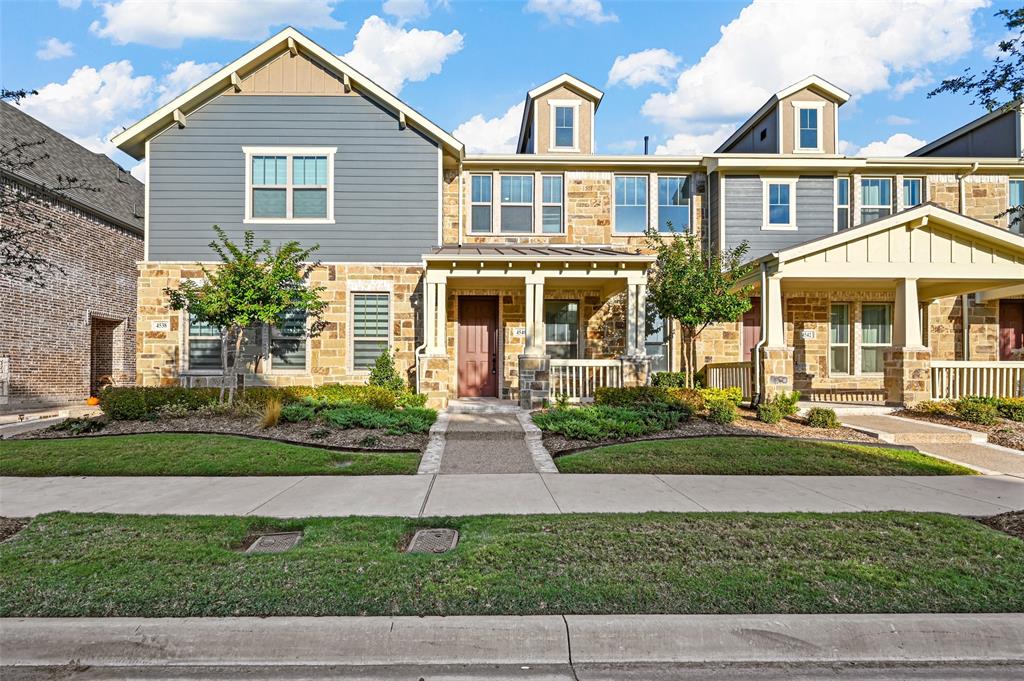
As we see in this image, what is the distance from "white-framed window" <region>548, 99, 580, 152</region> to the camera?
1542 cm

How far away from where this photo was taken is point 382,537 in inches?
177

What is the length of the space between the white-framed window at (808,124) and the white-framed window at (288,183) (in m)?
12.3

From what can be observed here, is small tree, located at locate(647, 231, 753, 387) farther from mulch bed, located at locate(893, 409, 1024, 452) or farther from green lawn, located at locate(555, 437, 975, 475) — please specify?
green lawn, located at locate(555, 437, 975, 475)

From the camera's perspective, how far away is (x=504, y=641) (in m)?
3.15

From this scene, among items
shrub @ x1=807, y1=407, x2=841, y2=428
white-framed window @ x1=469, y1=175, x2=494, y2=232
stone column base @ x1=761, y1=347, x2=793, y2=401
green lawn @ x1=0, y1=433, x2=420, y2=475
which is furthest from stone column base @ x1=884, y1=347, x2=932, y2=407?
green lawn @ x1=0, y1=433, x2=420, y2=475

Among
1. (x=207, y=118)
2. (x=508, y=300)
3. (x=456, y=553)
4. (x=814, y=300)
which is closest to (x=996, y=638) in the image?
(x=456, y=553)

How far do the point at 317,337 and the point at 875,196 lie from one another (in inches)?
588

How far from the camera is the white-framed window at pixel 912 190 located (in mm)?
14734

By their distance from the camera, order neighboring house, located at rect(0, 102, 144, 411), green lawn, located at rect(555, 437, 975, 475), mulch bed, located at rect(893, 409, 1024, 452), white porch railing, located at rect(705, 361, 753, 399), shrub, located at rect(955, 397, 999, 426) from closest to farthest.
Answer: green lawn, located at rect(555, 437, 975, 475) → mulch bed, located at rect(893, 409, 1024, 452) → shrub, located at rect(955, 397, 999, 426) → white porch railing, located at rect(705, 361, 753, 399) → neighboring house, located at rect(0, 102, 144, 411)

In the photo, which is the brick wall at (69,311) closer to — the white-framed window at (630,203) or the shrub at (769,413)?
the white-framed window at (630,203)

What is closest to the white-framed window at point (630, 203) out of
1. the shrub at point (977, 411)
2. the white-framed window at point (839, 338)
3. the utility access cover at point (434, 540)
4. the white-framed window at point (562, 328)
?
the white-framed window at point (562, 328)

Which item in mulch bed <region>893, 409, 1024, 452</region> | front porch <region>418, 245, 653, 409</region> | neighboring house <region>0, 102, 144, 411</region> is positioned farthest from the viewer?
neighboring house <region>0, 102, 144, 411</region>

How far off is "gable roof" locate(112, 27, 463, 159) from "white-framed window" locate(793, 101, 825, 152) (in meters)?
9.31

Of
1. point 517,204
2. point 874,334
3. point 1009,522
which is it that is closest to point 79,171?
point 517,204
